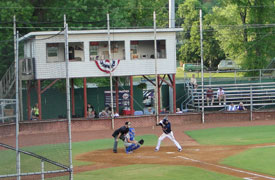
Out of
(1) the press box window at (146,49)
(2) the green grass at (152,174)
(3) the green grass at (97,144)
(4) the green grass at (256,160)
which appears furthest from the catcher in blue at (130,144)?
(1) the press box window at (146,49)

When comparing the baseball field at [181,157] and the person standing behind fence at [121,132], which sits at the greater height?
the person standing behind fence at [121,132]

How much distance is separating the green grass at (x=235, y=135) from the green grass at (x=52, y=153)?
289 centimetres

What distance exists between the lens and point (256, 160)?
20.1 metres

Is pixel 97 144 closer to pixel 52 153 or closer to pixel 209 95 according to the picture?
pixel 52 153

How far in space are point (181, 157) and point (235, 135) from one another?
317 inches

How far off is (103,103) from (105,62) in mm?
7531

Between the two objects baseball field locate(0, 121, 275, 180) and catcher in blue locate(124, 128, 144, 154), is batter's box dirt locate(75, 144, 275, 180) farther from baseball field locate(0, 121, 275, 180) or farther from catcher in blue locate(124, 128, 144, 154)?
catcher in blue locate(124, 128, 144, 154)

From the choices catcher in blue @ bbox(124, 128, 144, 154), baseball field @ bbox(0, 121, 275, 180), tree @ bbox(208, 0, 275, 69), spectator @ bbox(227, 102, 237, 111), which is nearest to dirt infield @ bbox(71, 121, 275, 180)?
baseball field @ bbox(0, 121, 275, 180)

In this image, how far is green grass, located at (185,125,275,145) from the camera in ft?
86.2

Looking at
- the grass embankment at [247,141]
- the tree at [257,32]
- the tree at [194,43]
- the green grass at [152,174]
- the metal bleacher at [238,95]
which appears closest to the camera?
the green grass at [152,174]

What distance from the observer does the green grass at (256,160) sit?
18319 mm

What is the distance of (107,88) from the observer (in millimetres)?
41250

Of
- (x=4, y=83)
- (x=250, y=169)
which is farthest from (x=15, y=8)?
(x=250, y=169)

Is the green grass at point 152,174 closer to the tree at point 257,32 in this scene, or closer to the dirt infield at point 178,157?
the dirt infield at point 178,157
